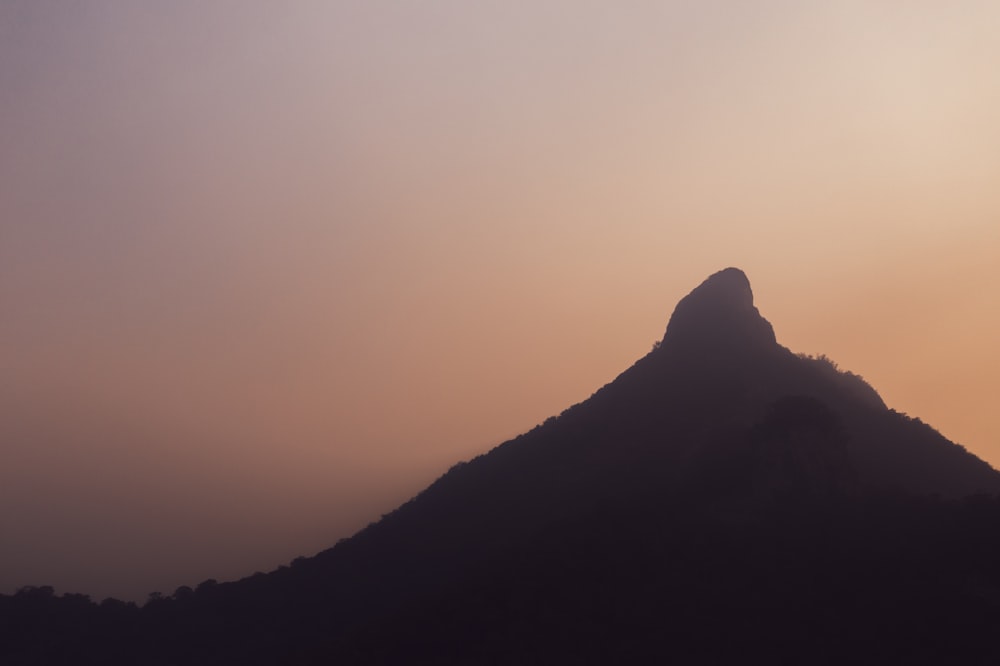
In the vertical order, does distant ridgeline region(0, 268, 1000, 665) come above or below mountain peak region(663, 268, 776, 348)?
below

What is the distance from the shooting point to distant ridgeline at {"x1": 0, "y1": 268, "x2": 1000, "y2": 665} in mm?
61781

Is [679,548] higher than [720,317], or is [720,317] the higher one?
[720,317]

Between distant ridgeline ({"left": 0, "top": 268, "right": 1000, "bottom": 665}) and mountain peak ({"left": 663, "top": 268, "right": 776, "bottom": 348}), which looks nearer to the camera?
distant ridgeline ({"left": 0, "top": 268, "right": 1000, "bottom": 665})

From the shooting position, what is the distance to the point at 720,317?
376ft

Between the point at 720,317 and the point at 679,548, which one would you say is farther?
the point at 720,317

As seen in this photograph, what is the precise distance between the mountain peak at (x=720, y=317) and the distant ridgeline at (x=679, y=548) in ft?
1.12

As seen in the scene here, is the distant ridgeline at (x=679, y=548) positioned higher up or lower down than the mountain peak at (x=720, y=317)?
lower down

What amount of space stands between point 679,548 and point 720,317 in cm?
4915

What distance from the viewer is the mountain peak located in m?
112

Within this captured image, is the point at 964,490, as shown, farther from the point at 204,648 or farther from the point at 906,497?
the point at 204,648

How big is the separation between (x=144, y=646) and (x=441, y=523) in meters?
44.2

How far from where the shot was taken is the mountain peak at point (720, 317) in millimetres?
112000

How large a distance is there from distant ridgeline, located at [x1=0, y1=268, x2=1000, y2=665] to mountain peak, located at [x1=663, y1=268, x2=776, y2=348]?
342 mm

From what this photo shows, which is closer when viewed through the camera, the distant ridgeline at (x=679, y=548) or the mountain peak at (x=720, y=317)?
the distant ridgeline at (x=679, y=548)
